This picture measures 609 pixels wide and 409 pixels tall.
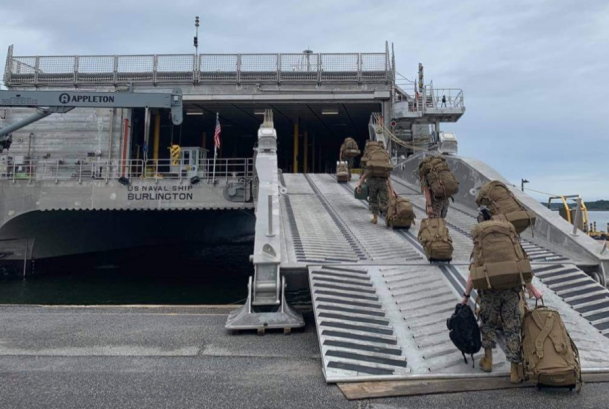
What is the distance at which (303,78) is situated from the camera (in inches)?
930

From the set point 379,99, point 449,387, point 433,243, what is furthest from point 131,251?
point 449,387

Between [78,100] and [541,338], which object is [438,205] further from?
[78,100]

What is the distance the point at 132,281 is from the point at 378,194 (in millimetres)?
11500

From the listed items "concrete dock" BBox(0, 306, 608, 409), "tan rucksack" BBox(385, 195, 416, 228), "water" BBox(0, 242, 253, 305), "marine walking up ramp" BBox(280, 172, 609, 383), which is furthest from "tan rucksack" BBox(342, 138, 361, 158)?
"concrete dock" BBox(0, 306, 608, 409)

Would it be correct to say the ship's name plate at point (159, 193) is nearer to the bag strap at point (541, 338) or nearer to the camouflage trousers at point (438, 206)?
the camouflage trousers at point (438, 206)

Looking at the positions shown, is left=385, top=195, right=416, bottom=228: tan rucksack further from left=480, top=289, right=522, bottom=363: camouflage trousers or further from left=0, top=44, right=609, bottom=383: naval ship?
left=480, top=289, right=522, bottom=363: camouflage trousers

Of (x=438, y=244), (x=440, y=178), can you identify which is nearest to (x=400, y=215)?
(x=440, y=178)

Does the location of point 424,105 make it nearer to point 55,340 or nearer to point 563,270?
point 563,270

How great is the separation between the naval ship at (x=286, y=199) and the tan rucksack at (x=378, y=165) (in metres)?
1.20

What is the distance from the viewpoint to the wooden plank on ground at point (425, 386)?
365 cm

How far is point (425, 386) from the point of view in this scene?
12.4 feet

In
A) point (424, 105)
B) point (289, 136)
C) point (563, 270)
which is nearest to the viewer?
point (563, 270)

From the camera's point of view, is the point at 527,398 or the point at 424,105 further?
the point at 424,105

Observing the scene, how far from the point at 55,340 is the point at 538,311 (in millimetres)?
5704
